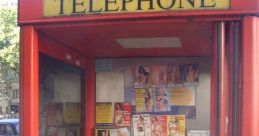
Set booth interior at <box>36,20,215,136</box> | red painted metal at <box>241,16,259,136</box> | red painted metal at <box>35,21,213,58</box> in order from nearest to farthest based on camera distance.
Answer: red painted metal at <box>241,16,259,136</box>, red painted metal at <box>35,21,213,58</box>, booth interior at <box>36,20,215,136</box>

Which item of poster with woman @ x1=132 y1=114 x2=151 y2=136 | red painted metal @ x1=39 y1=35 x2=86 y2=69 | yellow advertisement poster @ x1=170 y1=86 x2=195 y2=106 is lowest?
poster with woman @ x1=132 y1=114 x2=151 y2=136

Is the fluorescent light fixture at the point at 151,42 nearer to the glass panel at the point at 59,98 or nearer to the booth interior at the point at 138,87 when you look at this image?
the booth interior at the point at 138,87

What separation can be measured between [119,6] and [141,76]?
4.77ft

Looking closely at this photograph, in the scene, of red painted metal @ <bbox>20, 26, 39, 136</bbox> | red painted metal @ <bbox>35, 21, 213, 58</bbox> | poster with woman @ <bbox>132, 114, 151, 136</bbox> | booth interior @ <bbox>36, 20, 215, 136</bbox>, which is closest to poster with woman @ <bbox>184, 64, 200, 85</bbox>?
booth interior @ <bbox>36, 20, 215, 136</bbox>

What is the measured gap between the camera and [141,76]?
3869 mm

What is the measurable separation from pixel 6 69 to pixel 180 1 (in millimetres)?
21066

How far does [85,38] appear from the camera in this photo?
10.3 feet

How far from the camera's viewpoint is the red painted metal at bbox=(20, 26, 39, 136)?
8.23 ft

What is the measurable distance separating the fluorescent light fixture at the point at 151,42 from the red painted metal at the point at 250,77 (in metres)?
0.92

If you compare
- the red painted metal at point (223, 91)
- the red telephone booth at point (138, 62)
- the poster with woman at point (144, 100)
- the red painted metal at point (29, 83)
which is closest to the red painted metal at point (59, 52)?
the red telephone booth at point (138, 62)

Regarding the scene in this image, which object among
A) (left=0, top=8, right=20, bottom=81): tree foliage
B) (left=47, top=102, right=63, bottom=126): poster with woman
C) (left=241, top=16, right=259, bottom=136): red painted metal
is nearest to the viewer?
(left=241, top=16, right=259, bottom=136): red painted metal

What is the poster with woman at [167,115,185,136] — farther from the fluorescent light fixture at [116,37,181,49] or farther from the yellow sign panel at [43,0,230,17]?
the yellow sign panel at [43,0,230,17]

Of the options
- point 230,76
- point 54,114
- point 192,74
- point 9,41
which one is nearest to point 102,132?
point 54,114

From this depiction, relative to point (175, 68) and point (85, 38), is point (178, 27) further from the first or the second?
point (175, 68)
